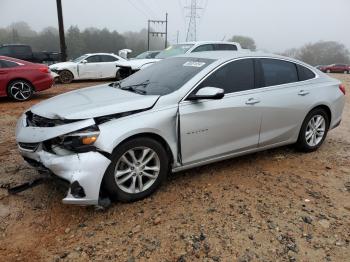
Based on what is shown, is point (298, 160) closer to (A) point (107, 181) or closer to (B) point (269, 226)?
(B) point (269, 226)

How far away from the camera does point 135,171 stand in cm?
347

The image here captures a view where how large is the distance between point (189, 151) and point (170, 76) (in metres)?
1.01

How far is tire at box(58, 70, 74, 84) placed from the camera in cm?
1394

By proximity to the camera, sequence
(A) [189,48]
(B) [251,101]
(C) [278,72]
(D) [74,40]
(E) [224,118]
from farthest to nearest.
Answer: (D) [74,40]
(A) [189,48]
(C) [278,72]
(B) [251,101]
(E) [224,118]

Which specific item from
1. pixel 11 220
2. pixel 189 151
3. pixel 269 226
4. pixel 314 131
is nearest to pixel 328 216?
pixel 269 226

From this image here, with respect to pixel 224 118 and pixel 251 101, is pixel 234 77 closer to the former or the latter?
pixel 251 101

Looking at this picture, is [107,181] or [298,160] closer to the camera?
[107,181]

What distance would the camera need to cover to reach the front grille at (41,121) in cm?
330

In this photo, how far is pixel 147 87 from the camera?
4.09 metres

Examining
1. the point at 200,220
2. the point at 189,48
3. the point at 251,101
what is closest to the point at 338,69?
the point at 189,48

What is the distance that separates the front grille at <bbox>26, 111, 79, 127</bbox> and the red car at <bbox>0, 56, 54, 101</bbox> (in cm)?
610

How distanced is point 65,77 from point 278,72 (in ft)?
36.9

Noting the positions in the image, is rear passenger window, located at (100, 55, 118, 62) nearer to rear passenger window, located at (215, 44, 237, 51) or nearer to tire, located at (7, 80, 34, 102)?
tire, located at (7, 80, 34, 102)

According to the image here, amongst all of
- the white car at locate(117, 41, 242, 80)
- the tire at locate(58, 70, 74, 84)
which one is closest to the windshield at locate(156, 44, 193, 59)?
the white car at locate(117, 41, 242, 80)
